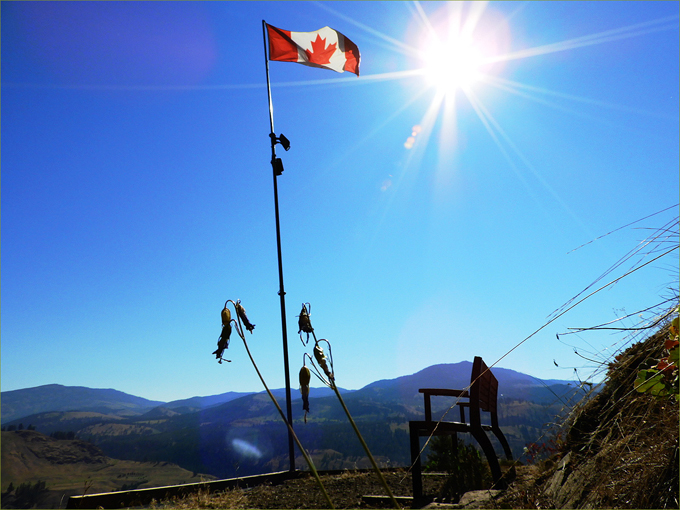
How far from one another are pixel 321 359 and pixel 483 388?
3687mm

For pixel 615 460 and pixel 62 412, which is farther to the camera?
pixel 62 412

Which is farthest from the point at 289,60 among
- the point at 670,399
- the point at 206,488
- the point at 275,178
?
the point at 670,399

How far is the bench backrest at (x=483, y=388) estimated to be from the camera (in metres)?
3.57

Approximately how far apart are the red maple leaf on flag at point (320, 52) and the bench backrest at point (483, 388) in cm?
598

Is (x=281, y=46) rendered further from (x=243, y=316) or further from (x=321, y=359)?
(x=321, y=359)

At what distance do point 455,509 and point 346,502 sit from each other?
123 cm

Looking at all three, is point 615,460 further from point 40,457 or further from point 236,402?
point 236,402

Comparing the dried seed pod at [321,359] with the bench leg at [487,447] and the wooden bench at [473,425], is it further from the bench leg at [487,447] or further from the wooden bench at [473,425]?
the bench leg at [487,447]

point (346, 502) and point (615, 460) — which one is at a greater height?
point (615, 460)

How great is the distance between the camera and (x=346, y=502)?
3.79m

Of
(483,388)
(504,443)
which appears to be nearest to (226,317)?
(483,388)

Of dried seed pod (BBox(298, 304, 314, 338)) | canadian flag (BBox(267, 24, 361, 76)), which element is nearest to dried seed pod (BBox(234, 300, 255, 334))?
dried seed pod (BBox(298, 304, 314, 338))

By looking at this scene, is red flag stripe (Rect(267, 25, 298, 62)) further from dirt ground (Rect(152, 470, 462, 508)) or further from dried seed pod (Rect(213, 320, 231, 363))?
dried seed pod (Rect(213, 320, 231, 363))

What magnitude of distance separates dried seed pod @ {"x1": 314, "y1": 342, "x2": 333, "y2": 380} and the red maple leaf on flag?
735cm
